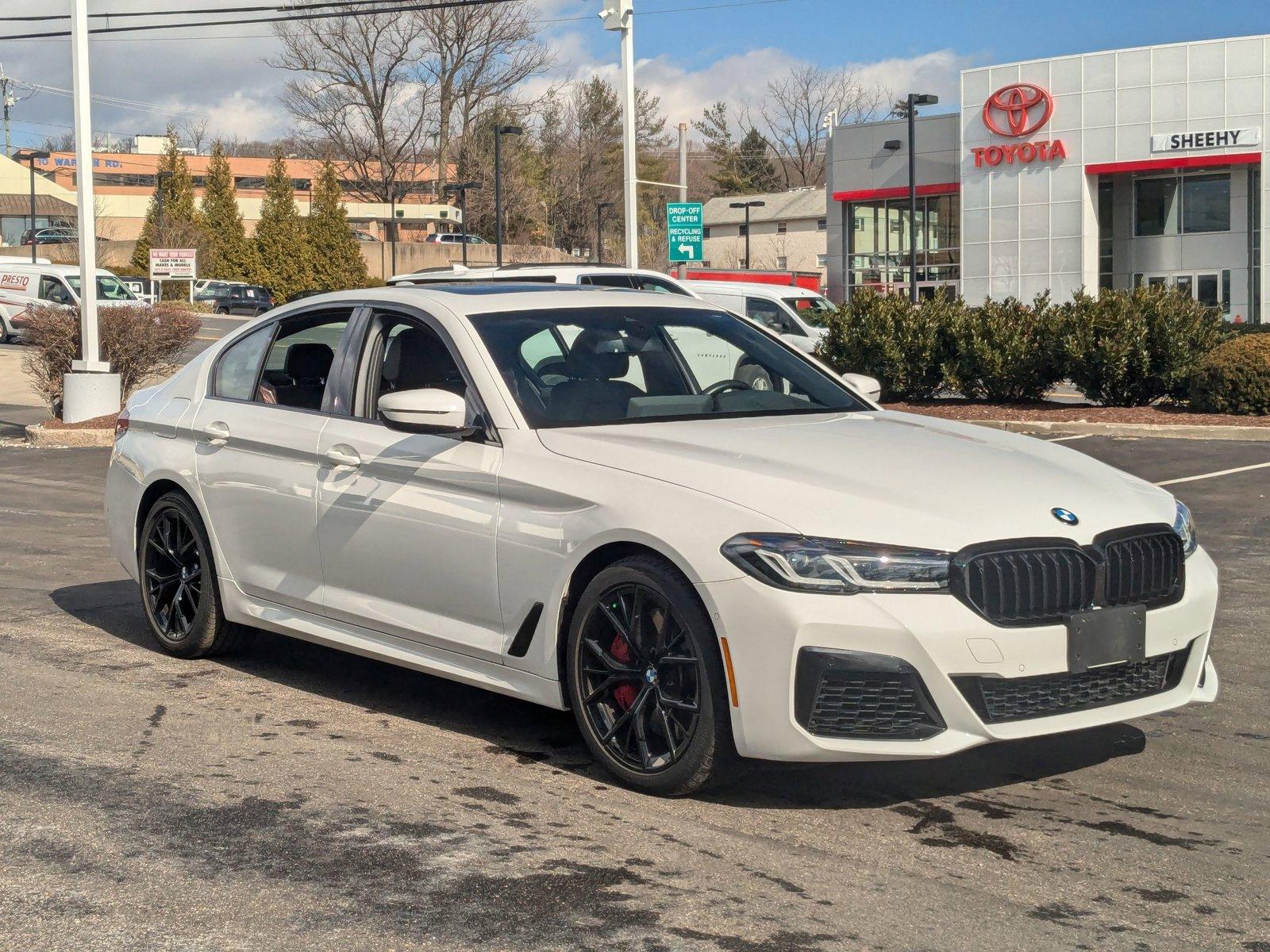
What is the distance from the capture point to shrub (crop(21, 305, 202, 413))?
68.8 ft

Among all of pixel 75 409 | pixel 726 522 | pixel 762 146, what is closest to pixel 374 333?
pixel 726 522

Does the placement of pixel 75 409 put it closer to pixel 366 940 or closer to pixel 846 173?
pixel 366 940

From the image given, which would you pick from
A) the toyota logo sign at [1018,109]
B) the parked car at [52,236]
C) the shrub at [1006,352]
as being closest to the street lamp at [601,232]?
the parked car at [52,236]

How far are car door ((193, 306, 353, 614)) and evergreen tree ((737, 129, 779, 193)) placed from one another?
129 meters

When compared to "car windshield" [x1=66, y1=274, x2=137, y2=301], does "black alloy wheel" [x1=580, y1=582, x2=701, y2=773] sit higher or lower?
lower

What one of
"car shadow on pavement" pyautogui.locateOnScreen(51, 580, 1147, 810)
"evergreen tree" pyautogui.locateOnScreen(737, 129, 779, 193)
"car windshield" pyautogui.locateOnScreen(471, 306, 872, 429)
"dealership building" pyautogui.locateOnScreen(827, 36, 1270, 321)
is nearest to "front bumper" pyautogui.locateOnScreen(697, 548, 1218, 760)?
"car shadow on pavement" pyautogui.locateOnScreen(51, 580, 1147, 810)

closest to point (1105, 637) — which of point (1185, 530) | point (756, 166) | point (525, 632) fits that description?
point (1185, 530)

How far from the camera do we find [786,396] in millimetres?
6145

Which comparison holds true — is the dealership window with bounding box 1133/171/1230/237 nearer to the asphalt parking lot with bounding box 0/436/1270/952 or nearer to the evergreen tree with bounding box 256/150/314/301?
the evergreen tree with bounding box 256/150/314/301

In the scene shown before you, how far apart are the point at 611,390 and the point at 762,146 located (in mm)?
132803

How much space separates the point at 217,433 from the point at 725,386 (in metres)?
2.28

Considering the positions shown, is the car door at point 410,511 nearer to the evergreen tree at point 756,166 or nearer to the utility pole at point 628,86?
the utility pole at point 628,86

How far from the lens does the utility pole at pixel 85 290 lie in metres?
20.0

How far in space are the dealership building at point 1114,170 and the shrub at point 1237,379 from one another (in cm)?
3405
